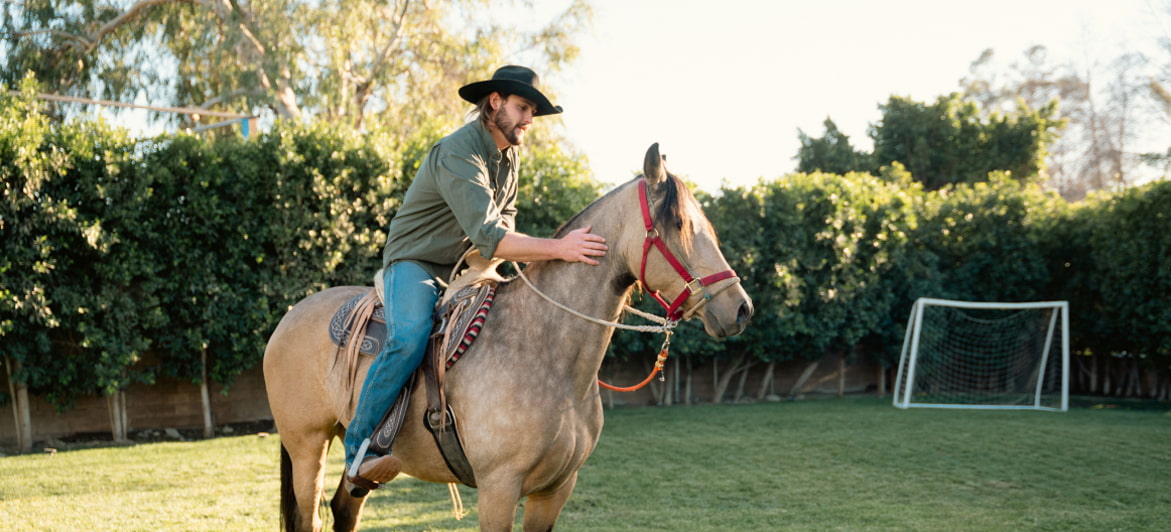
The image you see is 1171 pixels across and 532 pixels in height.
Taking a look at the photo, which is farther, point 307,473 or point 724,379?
point 724,379

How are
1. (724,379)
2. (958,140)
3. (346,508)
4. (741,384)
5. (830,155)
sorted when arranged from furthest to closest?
1. (830,155)
2. (958,140)
3. (741,384)
4. (724,379)
5. (346,508)

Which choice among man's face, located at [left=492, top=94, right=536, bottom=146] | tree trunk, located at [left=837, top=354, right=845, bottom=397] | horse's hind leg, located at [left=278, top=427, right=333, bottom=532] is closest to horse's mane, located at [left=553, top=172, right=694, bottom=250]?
man's face, located at [left=492, top=94, right=536, bottom=146]

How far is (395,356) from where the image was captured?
3.11 meters

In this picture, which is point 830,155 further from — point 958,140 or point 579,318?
point 579,318

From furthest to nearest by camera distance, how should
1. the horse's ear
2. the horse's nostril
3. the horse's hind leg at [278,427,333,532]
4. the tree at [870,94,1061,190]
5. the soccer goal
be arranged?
the tree at [870,94,1061,190] < the soccer goal < the horse's hind leg at [278,427,333,532] < the horse's ear < the horse's nostril

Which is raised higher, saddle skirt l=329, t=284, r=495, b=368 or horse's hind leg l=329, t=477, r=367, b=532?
saddle skirt l=329, t=284, r=495, b=368

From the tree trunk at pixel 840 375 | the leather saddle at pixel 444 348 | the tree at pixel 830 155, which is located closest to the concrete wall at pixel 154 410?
the leather saddle at pixel 444 348

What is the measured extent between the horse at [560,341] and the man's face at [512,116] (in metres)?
0.47

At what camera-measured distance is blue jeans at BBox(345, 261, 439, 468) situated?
311cm

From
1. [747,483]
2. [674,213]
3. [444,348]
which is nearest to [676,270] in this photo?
[674,213]

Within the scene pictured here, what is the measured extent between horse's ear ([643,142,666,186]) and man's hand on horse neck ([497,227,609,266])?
0.30 meters

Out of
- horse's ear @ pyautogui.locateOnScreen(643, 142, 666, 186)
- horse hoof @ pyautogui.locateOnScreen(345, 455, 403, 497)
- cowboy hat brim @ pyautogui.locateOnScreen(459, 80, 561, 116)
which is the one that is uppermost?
cowboy hat brim @ pyautogui.locateOnScreen(459, 80, 561, 116)

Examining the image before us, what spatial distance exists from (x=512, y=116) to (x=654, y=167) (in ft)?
2.45

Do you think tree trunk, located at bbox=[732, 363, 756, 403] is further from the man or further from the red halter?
the red halter
